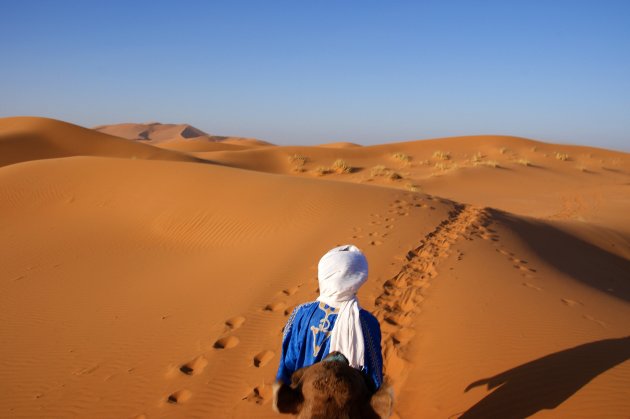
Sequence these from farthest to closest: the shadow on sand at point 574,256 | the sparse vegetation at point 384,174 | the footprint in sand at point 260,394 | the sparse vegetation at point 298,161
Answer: the sparse vegetation at point 298,161 < the sparse vegetation at point 384,174 < the shadow on sand at point 574,256 < the footprint in sand at point 260,394

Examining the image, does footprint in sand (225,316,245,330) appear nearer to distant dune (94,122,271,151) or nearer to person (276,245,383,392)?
person (276,245,383,392)

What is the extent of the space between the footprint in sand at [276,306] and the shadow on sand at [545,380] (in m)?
2.51

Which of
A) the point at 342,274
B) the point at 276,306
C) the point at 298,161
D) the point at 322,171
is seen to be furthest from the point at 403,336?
the point at 298,161

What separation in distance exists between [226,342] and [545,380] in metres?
3.06

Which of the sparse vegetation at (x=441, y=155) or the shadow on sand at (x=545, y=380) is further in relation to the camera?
the sparse vegetation at (x=441, y=155)

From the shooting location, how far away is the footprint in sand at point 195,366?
4.24m

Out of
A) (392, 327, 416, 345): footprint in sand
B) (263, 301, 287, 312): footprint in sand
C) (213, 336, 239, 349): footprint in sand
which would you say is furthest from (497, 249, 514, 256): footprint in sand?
(213, 336, 239, 349): footprint in sand

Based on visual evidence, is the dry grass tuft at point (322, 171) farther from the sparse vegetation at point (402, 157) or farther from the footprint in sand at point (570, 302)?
the footprint in sand at point (570, 302)

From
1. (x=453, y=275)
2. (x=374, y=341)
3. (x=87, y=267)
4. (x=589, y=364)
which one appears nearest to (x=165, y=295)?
(x=87, y=267)

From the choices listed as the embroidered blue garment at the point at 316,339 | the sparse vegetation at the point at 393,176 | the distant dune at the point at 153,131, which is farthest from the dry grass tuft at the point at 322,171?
the distant dune at the point at 153,131

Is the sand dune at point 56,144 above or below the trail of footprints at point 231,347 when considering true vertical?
above

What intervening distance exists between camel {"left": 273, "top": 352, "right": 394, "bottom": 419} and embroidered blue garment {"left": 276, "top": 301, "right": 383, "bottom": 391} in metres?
0.66

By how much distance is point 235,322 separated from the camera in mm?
5152

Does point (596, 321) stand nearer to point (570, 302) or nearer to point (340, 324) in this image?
point (570, 302)
